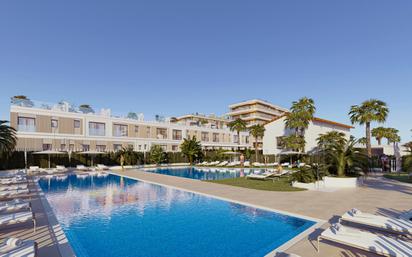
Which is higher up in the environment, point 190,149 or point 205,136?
point 205,136

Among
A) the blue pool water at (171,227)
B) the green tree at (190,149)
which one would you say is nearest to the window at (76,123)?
the green tree at (190,149)

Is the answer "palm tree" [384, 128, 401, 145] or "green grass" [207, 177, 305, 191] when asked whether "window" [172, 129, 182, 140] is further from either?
"palm tree" [384, 128, 401, 145]

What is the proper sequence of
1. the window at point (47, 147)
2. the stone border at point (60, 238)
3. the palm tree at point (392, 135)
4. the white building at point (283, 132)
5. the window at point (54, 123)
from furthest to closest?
the palm tree at point (392, 135) → the white building at point (283, 132) → the window at point (54, 123) → the window at point (47, 147) → the stone border at point (60, 238)

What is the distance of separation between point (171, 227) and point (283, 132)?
108ft

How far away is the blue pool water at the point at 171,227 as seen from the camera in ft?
19.9

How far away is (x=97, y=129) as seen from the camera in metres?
34.3

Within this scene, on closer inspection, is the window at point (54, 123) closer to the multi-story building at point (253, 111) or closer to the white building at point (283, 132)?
the white building at point (283, 132)

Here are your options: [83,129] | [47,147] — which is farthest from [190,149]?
[47,147]

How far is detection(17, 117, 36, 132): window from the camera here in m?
27.7

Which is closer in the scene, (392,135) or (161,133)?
(161,133)

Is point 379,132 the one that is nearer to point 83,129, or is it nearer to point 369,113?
Result: point 369,113

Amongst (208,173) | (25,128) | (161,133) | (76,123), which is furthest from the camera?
Answer: (161,133)

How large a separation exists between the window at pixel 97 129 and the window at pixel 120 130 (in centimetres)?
173

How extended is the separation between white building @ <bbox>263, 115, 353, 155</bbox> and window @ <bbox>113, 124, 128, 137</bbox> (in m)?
23.6
